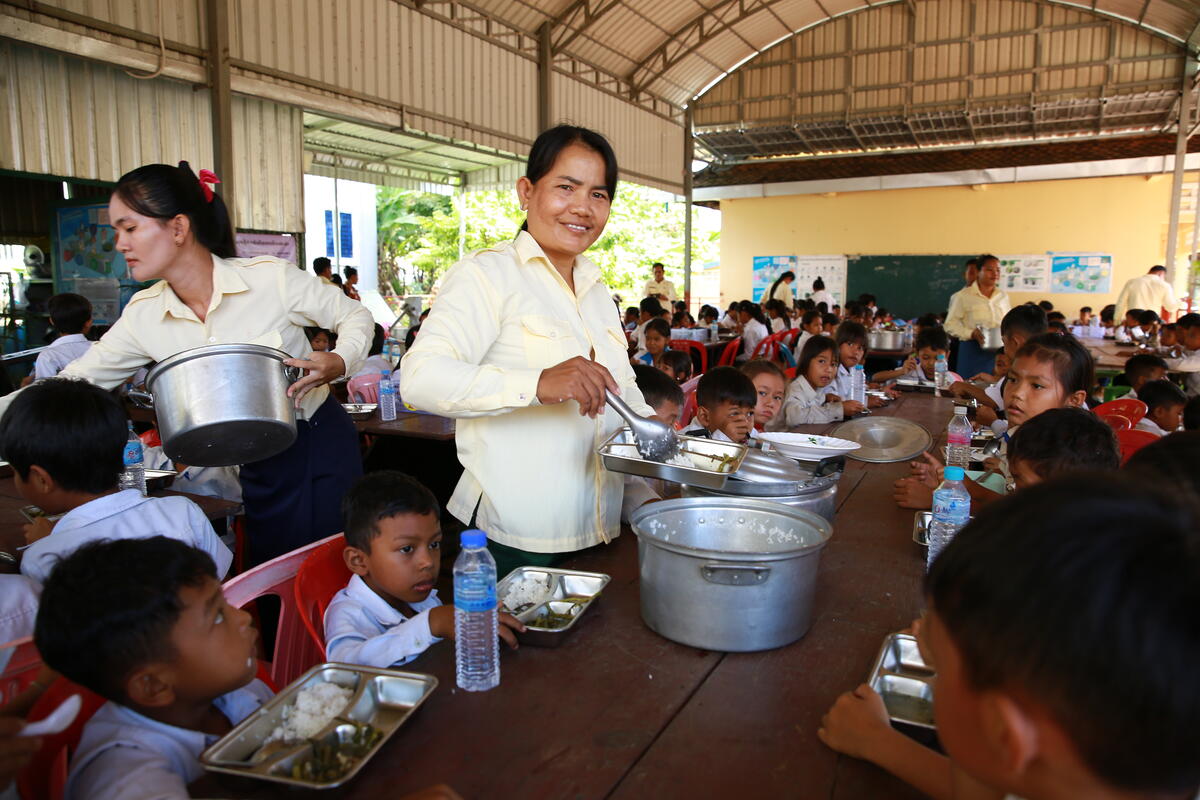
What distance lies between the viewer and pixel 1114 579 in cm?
61

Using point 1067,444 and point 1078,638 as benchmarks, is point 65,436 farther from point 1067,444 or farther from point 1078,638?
point 1067,444

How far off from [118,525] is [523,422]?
3.24ft

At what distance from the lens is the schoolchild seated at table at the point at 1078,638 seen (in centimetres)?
60

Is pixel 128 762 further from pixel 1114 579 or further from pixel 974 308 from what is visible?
pixel 974 308

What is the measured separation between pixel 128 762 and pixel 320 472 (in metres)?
1.39

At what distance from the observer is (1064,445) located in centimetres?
181

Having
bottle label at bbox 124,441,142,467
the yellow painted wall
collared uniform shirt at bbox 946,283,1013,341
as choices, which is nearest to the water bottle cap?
bottle label at bbox 124,441,142,467

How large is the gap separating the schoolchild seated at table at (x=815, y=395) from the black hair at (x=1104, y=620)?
11.2 feet

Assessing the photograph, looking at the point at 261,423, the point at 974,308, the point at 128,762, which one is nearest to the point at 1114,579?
the point at 128,762

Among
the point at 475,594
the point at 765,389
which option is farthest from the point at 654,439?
the point at 765,389

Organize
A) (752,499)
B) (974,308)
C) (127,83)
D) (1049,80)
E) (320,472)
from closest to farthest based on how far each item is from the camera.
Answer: (752,499) → (320,472) → (127,83) → (974,308) → (1049,80)

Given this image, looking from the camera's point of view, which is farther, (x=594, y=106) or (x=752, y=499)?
(x=594, y=106)

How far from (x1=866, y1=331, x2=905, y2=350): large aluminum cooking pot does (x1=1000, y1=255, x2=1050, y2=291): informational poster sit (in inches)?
287

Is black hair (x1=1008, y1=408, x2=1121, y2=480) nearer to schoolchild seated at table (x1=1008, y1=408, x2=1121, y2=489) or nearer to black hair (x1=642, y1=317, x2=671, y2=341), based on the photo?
schoolchild seated at table (x1=1008, y1=408, x2=1121, y2=489)
